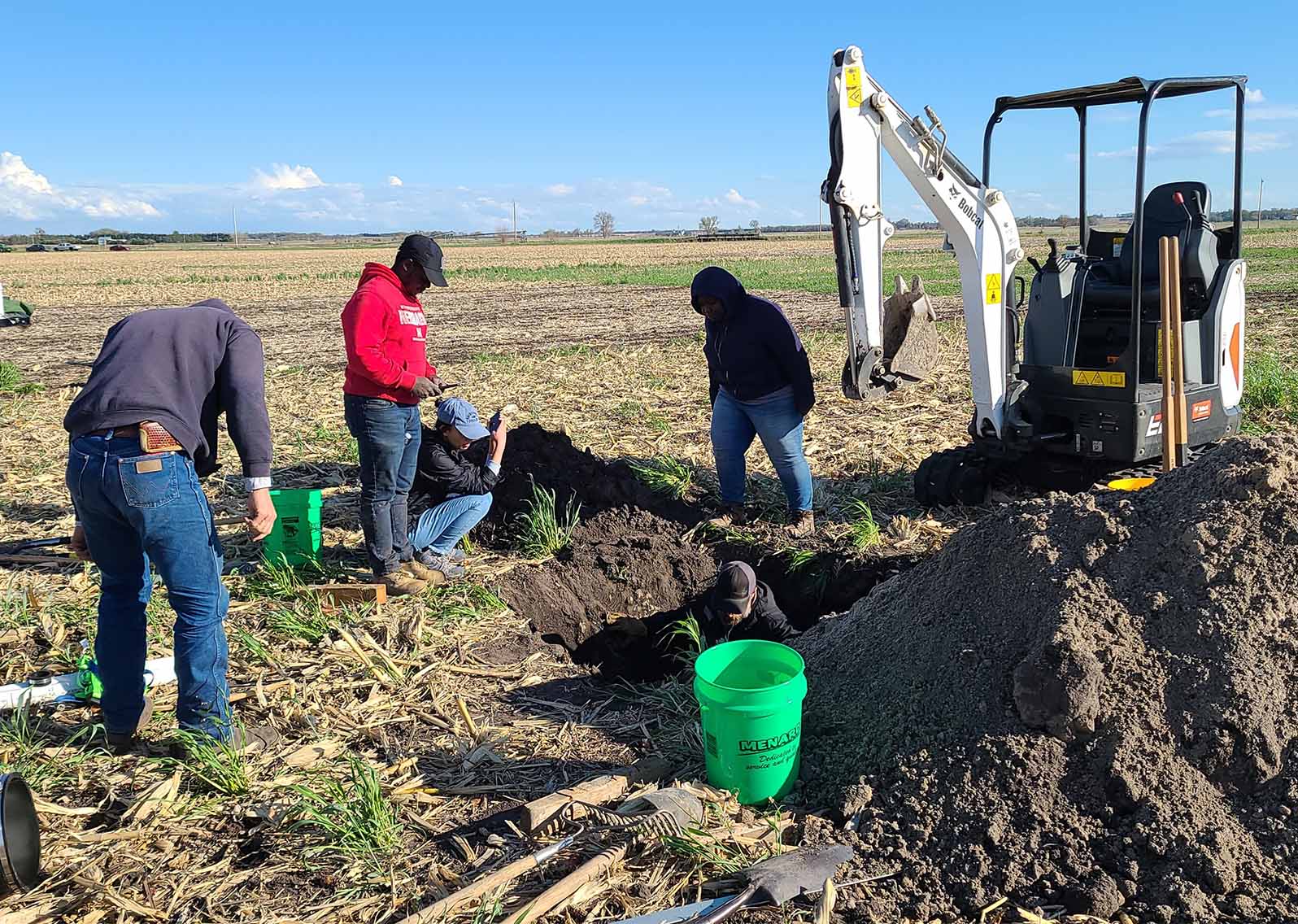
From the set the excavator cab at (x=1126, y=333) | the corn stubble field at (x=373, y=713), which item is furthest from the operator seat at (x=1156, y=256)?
the corn stubble field at (x=373, y=713)

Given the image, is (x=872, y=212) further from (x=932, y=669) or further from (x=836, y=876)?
(x=836, y=876)

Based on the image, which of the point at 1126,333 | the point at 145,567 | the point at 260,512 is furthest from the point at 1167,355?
the point at 145,567

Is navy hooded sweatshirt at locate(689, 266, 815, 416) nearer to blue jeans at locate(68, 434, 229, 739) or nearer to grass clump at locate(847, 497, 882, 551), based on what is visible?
grass clump at locate(847, 497, 882, 551)

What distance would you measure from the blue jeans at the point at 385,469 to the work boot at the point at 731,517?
224 cm

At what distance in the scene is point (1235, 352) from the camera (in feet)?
22.2

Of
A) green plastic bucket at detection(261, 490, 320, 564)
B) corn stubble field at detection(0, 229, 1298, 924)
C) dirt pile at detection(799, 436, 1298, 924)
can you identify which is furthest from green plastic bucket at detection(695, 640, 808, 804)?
green plastic bucket at detection(261, 490, 320, 564)

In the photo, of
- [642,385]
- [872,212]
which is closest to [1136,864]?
[872,212]

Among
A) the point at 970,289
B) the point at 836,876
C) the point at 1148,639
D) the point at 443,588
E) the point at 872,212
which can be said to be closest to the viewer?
the point at 836,876

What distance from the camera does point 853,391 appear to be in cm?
661

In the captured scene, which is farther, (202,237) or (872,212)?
(202,237)

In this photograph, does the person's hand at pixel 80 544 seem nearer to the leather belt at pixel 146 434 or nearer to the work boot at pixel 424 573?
the leather belt at pixel 146 434

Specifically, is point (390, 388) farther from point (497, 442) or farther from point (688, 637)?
point (688, 637)

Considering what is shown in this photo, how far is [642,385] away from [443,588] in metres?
6.53

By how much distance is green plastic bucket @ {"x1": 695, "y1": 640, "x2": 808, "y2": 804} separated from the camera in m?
3.49
